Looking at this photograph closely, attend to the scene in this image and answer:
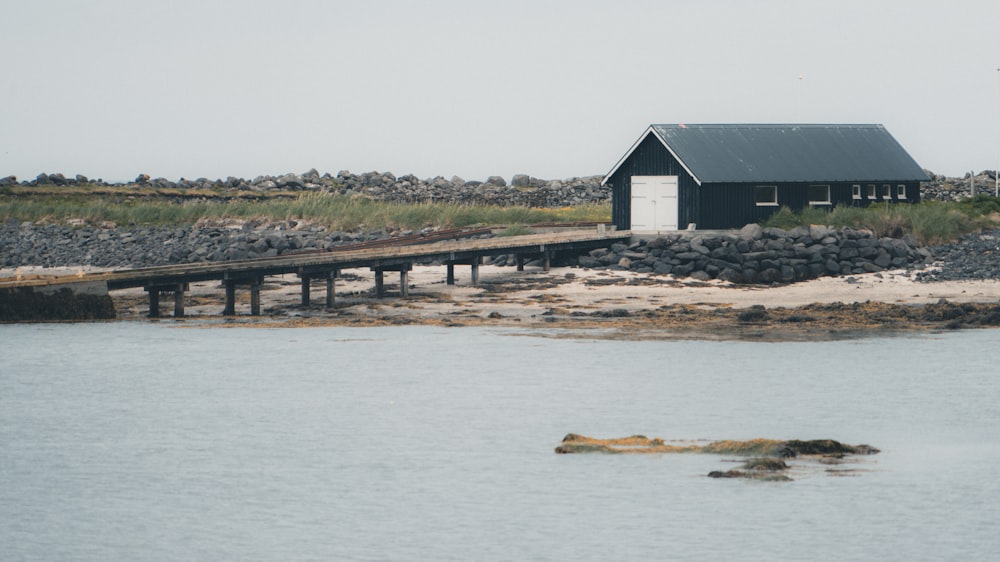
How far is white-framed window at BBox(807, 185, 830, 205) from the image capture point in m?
47.6

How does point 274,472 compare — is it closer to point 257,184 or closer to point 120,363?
point 120,363

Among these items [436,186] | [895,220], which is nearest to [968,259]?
[895,220]

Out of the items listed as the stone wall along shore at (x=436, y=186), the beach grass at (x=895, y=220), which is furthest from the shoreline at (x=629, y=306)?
the stone wall along shore at (x=436, y=186)

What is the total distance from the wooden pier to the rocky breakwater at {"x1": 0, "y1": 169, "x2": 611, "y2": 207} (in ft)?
107

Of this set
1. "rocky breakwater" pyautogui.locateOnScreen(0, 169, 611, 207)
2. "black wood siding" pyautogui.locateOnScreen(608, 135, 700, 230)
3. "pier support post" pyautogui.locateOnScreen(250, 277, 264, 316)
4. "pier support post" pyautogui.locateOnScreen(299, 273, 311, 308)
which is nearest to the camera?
"pier support post" pyautogui.locateOnScreen(250, 277, 264, 316)

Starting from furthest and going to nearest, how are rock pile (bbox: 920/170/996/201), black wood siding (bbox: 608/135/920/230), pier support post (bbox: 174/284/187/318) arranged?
rock pile (bbox: 920/170/996/201), black wood siding (bbox: 608/135/920/230), pier support post (bbox: 174/284/187/318)

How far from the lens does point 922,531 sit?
51.2 feet

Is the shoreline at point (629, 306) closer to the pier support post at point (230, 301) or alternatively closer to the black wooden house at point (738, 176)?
the pier support post at point (230, 301)

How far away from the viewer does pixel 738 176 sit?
4575 centimetres

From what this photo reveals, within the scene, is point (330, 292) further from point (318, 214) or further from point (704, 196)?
point (318, 214)

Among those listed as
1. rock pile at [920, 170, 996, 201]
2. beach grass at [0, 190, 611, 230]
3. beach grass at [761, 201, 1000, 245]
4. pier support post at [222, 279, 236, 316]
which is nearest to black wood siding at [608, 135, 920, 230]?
beach grass at [761, 201, 1000, 245]

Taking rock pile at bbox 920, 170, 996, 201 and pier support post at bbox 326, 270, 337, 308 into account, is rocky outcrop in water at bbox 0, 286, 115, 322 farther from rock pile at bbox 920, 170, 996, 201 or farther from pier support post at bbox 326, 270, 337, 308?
rock pile at bbox 920, 170, 996, 201

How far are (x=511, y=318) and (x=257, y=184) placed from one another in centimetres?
5717

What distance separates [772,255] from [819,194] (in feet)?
23.2
